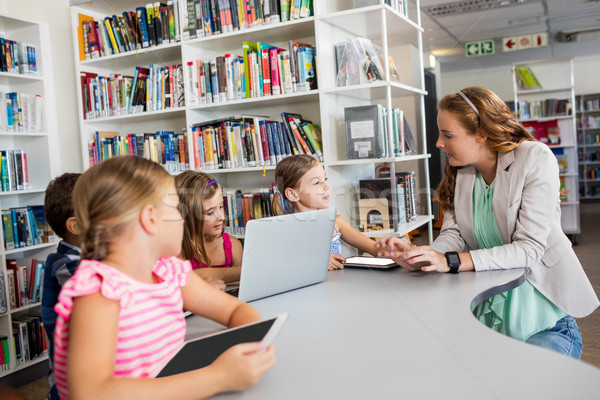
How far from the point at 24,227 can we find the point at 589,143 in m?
11.1

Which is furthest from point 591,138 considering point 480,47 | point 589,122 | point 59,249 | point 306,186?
point 59,249

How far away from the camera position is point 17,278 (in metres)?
3.12

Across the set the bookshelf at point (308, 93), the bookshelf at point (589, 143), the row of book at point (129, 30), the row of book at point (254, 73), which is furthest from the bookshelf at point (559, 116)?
the bookshelf at point (589, 143)

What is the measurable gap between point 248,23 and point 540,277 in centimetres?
218

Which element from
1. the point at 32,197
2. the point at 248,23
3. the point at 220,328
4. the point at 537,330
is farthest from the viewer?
the point at 32,197

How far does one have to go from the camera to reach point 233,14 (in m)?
3.12

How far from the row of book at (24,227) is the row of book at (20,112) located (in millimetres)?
518

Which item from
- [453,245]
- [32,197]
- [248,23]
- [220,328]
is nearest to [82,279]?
[220,328]

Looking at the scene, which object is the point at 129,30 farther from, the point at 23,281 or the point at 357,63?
the point at 23,281

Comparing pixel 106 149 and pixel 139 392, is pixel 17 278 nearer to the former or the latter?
pixel 106 149

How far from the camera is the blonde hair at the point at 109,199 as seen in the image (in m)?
0.95

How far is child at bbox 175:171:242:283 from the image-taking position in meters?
2.14

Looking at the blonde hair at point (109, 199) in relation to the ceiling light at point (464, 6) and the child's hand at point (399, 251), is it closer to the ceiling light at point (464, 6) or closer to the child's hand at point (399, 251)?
the child's hand at point (399, 251)

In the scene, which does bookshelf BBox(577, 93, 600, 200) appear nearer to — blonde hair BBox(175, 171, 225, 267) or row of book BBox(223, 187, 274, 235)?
row of book BBox(223, 187, 274, 235)
